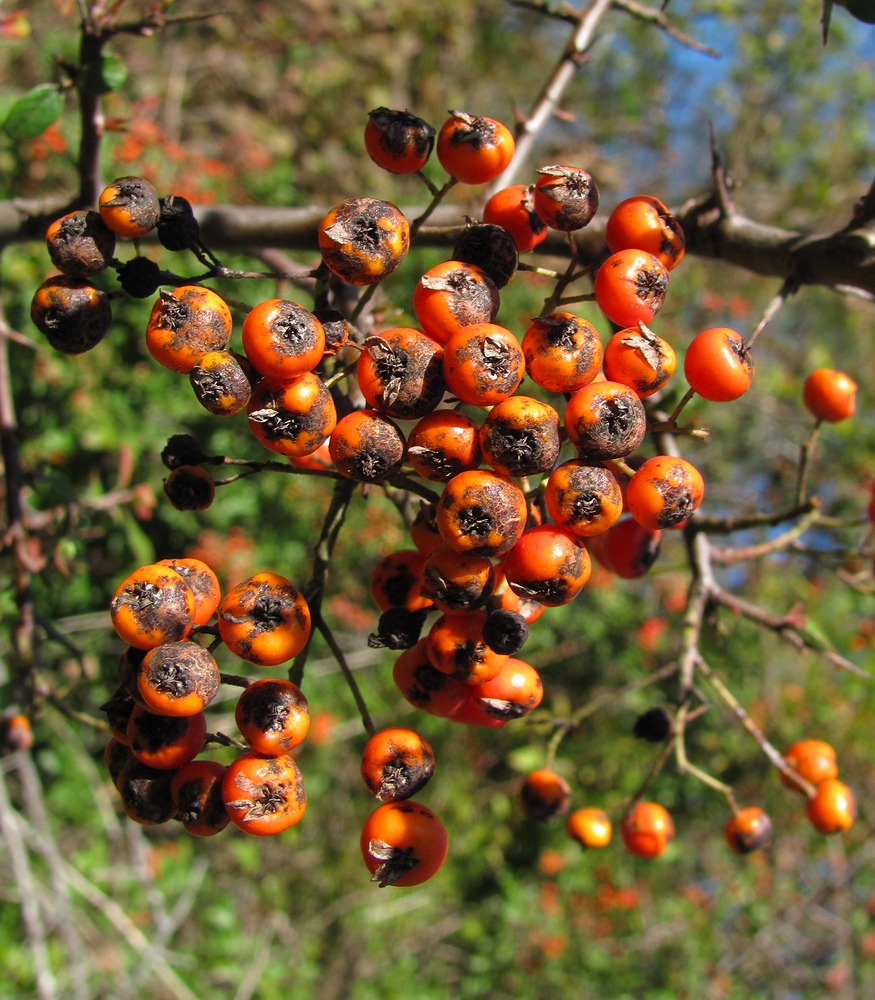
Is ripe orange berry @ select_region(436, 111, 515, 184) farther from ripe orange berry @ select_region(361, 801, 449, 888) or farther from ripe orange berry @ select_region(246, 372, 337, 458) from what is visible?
ripe orange berry @ select_region(361, 801, 449, 888)

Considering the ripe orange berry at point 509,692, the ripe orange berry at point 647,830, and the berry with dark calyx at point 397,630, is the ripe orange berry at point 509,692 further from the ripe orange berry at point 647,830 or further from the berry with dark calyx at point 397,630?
the ripe orange berry at point 647,830

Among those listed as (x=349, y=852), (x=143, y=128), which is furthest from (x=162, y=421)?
(x=349, y=852)

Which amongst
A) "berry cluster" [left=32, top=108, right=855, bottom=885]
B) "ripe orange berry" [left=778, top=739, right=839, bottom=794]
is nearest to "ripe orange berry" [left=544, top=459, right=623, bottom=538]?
"berry cluster" [left=32, top=108, right=855, bottom=885]

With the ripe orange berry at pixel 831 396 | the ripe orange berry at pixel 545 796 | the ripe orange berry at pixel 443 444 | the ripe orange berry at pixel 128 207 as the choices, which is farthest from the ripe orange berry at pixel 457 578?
the ripe orange berry at pixel 831 396

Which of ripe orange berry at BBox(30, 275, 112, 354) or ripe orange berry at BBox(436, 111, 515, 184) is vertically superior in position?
ripe orange berry at BBox(436, 111, 515, 184)

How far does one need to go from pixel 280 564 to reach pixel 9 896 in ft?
8.54

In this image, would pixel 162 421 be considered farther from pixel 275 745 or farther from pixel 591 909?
pixel 591 909

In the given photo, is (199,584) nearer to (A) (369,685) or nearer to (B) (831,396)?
(B) (831,396)

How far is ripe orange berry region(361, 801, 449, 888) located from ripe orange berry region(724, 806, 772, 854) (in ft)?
3.81

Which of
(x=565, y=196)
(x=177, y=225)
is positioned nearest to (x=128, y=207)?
(x=177, y=225)

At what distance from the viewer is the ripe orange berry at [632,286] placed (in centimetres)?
120

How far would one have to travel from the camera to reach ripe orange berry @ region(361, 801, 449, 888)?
1.26 meters

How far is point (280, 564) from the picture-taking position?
5.92 meters

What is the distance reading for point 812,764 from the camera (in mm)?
2191
